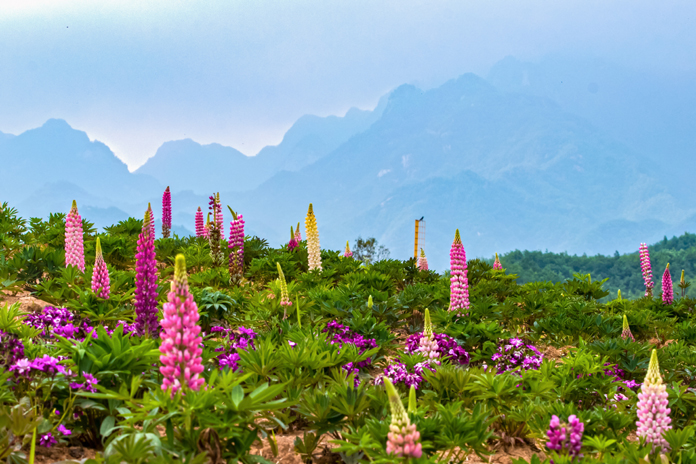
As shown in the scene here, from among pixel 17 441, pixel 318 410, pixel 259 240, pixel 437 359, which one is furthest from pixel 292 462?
pixel 259 240

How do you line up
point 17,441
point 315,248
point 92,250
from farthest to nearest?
point 315,248 → point 92,250 → point 17,441

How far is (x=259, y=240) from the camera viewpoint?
42.8 ft

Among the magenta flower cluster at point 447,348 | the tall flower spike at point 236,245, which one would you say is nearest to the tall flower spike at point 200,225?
the tall flower spike at point 236,245

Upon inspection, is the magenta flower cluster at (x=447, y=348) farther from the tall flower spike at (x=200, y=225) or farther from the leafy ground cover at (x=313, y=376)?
the tall flower spike at (x=200, y=225)

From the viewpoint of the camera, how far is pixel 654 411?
391 cm

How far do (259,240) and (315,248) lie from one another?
2.87 metres

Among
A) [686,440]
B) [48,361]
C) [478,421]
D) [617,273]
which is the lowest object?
[686,440]

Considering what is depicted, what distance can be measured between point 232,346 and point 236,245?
5.06 m

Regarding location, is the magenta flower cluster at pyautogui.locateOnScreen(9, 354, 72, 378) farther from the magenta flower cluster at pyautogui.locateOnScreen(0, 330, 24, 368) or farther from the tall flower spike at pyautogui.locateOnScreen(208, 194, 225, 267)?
the tall flower spike at pyautogui.locateOnScreen(208, 194, 225, 267)

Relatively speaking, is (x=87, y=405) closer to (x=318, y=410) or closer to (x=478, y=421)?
(x=318, y=410)

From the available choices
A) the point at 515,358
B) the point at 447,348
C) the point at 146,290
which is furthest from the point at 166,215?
the point at 515,358

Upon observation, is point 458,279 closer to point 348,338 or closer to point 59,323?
point 348,338

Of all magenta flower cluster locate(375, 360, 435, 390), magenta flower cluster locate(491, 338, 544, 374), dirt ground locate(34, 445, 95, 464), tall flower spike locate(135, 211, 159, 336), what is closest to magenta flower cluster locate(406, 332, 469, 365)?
magenta flower cluster locate(491, 338, 544, 374)

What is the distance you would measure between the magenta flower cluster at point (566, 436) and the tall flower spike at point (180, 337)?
8.53 ft
